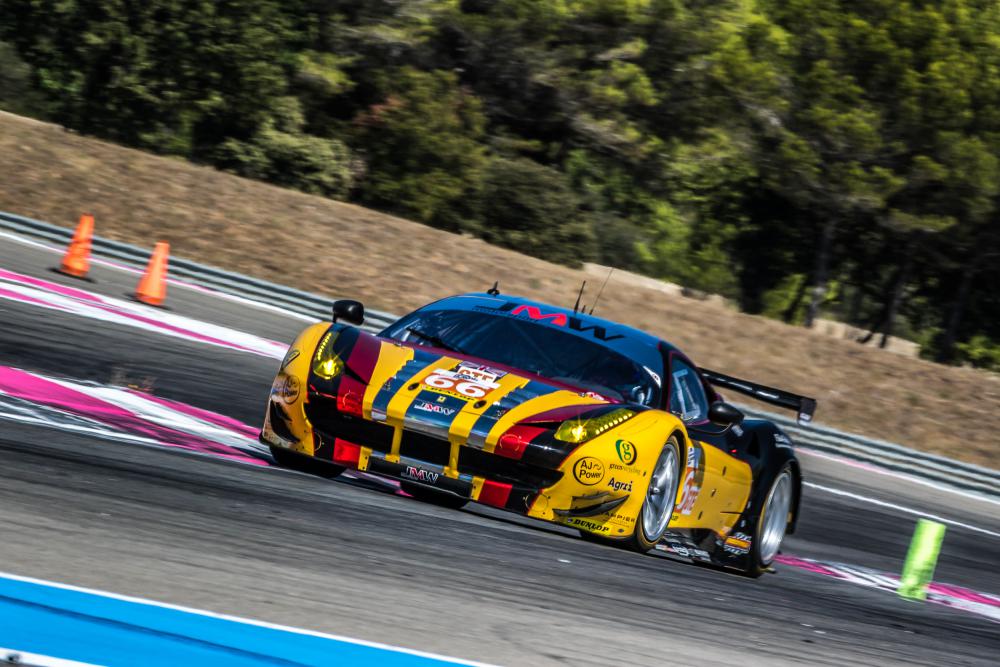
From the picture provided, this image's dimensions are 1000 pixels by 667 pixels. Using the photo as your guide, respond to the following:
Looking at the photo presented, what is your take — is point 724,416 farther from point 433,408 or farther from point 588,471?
point 433,408

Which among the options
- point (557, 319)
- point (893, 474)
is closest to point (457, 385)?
point (557, 319)

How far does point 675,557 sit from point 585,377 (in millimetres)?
1144

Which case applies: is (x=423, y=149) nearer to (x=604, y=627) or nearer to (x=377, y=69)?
(x=377, y=69)

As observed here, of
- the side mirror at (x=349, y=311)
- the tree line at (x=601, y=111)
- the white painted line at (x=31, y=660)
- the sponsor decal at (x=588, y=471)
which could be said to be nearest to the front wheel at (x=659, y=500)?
the sponsor decal at (x=588, y=471)

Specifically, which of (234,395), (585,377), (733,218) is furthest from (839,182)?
(585,377)

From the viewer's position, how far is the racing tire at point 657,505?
6711 millimetres

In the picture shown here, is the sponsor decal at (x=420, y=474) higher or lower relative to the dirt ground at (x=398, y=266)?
lower

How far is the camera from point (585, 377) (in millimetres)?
7391

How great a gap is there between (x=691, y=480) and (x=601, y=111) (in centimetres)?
2936

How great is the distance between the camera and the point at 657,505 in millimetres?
6891

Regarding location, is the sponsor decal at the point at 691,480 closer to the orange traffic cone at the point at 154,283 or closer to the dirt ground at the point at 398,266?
the orange traffic cone at the point at 154,283

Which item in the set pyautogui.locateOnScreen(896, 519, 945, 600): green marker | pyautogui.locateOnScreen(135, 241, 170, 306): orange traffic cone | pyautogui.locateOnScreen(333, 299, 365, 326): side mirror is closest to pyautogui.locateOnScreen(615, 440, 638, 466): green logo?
pyautogui.locateOnScreen(333, 299, 365, 326): side mirror

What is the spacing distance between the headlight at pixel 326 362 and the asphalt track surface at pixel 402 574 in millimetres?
530

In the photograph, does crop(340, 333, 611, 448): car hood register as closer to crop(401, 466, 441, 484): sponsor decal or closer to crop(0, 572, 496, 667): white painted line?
crop(401, 466, 441, 484): sponsor decal
